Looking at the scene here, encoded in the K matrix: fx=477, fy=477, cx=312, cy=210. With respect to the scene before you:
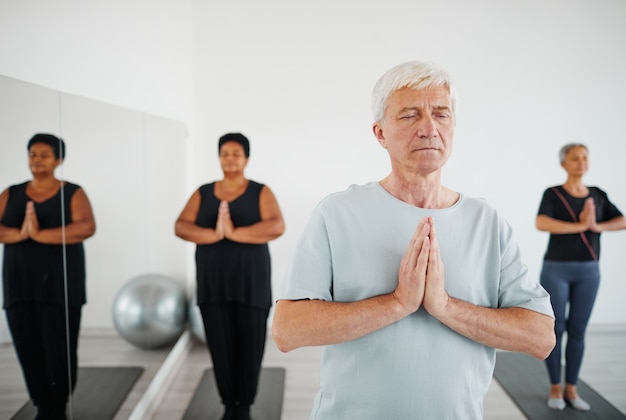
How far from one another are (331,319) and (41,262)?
129 centimetres

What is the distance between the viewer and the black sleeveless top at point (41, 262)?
1.55 m

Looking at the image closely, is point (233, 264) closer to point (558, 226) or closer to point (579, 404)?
point (558, 226)

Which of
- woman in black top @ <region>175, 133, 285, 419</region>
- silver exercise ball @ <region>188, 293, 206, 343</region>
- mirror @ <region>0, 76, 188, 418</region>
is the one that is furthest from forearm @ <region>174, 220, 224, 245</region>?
silver exercise ball @ <region>188, 293, 206, 343</region>

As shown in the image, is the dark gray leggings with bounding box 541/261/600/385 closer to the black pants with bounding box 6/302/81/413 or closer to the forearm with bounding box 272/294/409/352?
the forearm with bounding box 272/294/409/352

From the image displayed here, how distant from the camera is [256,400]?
10.3ft

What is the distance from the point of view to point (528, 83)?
4.28 metres

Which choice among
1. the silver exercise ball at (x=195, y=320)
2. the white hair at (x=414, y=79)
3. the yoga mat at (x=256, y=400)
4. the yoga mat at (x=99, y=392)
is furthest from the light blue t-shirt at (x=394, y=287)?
the silver exercise ball at (x=195, y=320)

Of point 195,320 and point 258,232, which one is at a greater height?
point 258,232

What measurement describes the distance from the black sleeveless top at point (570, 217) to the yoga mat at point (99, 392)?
8.85ft

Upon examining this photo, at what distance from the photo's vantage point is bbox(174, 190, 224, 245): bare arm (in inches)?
108

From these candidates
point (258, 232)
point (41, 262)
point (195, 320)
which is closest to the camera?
point (41, 262)

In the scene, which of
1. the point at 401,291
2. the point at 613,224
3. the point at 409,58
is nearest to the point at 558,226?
the point at 613,224

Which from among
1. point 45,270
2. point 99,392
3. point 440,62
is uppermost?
point 440,62

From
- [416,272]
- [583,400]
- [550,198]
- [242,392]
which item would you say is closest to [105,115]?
[242,392]
